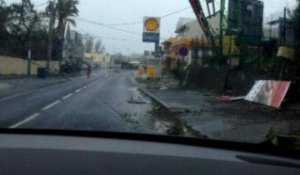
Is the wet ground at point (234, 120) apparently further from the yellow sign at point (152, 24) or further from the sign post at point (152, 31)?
the yellow sign at point (152, 24)

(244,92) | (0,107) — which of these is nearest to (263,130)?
(0,107)

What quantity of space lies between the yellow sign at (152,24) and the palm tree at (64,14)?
109 feet

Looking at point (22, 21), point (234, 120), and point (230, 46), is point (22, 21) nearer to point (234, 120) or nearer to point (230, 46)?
point (230, 46)

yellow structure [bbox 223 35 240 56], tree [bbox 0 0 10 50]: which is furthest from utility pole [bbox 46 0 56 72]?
yellow structure [bbox 223 35 240 56]

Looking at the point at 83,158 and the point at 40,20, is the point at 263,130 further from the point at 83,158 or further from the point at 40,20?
the point at 40,20

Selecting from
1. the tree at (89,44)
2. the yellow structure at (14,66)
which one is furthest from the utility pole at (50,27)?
the tree at (89,44)

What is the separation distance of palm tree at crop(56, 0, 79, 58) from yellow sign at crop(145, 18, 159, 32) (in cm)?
3309

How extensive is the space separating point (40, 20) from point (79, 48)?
147 ft

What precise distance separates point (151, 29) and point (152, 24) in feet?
1.75

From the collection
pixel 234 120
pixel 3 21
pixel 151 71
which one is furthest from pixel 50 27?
pixel 234 120

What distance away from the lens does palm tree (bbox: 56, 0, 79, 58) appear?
9381 cm

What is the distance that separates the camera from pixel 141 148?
4105mm

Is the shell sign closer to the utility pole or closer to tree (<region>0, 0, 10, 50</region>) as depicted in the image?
the utility pole

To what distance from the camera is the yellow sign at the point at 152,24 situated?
59.9 metres
